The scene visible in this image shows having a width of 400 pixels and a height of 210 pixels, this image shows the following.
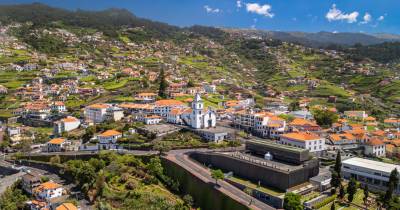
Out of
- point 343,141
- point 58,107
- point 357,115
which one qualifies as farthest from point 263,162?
point 58,107

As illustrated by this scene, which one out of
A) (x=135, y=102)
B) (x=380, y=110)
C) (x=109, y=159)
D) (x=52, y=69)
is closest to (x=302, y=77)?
(x=380, y=110)

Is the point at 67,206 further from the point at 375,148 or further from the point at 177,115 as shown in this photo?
the point at 375,148

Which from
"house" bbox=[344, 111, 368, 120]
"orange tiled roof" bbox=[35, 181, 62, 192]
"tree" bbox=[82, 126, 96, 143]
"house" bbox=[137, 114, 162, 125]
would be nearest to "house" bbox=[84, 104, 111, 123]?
"house" bbox=[137, 114, 162, 125]

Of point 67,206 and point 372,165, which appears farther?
point 372,165

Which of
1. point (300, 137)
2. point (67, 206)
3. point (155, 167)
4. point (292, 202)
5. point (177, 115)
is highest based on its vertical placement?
point (177, 115)

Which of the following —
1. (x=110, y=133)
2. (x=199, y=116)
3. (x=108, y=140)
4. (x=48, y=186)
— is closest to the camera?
(x=48, y=186)

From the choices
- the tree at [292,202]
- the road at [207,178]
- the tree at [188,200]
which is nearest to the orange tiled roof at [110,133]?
the road at [207,178]

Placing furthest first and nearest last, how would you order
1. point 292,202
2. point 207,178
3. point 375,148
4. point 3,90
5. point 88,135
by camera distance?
point 3,90 → point 88,135 → point 375,148 → point 207,178 → point 292,202

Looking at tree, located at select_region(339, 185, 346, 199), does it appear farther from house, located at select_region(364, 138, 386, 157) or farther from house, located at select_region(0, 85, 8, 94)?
house, located at select_region(0, 85, 8, 94)

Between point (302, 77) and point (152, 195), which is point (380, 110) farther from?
point (152, 195)
